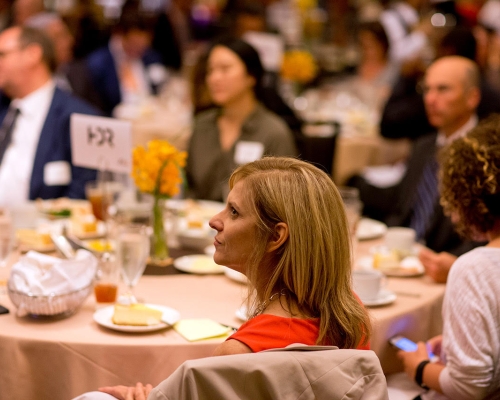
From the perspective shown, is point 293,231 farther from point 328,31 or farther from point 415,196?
point 328,31

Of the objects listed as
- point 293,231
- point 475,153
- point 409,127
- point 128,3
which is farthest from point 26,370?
point 128,3

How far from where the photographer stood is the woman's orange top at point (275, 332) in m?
1.45

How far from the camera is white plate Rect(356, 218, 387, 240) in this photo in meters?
2.97

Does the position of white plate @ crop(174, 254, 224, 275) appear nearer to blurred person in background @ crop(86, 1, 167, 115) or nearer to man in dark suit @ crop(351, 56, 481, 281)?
man in dark suit @ crop(351, 56, 481, 281)

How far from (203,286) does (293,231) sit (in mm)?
950

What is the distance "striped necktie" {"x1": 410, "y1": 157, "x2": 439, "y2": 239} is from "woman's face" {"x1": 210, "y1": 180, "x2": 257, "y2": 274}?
1.99 m

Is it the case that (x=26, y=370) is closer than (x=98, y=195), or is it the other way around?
(x=26, y=370)

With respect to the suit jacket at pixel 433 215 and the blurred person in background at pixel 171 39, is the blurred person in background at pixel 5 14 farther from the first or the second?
the suit jacket at pixel 433 215

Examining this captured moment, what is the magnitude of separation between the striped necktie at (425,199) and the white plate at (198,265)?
4.15 ft

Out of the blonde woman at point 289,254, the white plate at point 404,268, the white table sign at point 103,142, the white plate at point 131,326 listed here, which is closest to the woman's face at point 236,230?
the blonde woman at point 289,254

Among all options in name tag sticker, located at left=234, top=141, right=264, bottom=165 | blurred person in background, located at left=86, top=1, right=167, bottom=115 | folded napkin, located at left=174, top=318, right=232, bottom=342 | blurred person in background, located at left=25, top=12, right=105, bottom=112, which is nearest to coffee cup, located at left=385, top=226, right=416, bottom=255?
folded napkin, located at left=174, top=318, right=232, bottom=342

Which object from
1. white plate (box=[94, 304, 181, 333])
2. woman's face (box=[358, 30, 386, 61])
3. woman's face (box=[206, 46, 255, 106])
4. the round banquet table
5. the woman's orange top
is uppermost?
woman's face (box=[358, 30, 386, 61])

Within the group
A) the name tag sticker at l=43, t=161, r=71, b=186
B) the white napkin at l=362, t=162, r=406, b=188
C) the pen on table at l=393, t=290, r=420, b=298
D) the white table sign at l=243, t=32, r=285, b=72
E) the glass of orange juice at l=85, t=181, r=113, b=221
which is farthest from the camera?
the white table sign at l=243, t=32, r=285, b=72

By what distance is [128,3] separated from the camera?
8031 millimetres
